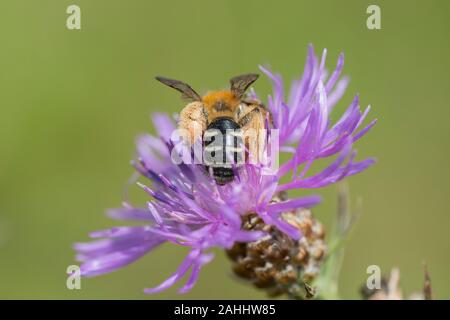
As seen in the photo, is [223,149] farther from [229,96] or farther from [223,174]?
[229,96]

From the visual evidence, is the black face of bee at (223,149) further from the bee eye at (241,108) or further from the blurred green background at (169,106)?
the blurred green background at (169,106)

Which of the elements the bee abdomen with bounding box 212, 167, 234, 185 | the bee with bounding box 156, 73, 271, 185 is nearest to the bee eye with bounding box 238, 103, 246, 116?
the bee with bounding box 156, 73, 271, 185

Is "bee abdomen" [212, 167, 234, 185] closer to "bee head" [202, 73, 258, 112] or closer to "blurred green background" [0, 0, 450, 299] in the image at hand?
"bee head" [202, 73, 258, 112]

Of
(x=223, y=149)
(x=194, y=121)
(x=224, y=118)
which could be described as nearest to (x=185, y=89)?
(x=194, y=121)

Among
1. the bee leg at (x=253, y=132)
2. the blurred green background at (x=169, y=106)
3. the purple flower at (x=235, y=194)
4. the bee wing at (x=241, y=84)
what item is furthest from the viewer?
the blurred green background at (x=169, y=106)

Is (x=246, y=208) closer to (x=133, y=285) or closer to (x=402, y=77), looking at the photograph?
(x=133, y=285)

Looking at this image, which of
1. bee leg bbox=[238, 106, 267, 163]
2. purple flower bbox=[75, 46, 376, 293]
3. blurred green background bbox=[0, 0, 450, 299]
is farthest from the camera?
blurred green background bbox=[0, 0, 450, 299]

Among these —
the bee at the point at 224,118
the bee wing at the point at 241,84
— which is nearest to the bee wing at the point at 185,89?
the bee at the point at 224,118

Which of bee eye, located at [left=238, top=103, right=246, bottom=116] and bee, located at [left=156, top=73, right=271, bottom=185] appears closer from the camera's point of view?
bee, located at [left=156, top=73, right=271, bottom=185]
